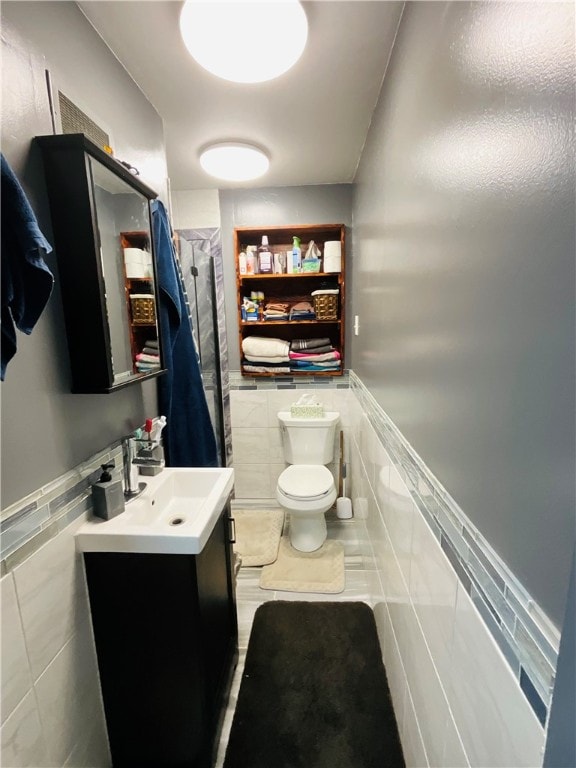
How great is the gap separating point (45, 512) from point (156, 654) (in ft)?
1.84

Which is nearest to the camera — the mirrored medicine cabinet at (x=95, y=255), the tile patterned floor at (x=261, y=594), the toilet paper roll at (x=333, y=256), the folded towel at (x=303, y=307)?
the mirrored medicine cabinet at (x=95, y=255)

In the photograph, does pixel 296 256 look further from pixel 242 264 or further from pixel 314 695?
pixel 314 695

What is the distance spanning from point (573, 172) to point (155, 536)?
1.11 metres

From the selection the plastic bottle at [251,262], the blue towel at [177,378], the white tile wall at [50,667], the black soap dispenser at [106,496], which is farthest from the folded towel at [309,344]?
the white tile wall at [50,667]

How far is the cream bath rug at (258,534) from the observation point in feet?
6.84

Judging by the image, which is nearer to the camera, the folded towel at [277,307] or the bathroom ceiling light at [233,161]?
the bathroom ceiling light at [233,161]

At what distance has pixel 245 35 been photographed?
0.97 m

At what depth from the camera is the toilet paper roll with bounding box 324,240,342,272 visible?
230cm

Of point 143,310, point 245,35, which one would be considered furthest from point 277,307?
point 245,35

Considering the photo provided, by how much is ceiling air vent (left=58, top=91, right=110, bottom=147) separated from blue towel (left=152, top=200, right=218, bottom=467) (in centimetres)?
30

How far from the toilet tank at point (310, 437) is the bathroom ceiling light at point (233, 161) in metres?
1.55

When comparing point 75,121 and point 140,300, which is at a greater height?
point 75,121

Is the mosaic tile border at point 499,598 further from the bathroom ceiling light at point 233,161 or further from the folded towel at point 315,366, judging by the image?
the bathroom ceiling light at point 233,161

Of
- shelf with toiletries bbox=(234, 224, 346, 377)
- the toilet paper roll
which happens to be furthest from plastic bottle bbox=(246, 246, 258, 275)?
the toilet paper roll
